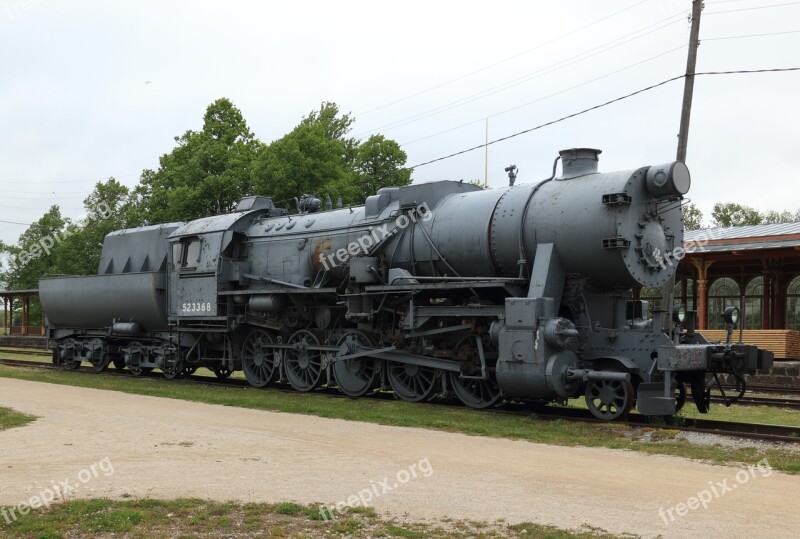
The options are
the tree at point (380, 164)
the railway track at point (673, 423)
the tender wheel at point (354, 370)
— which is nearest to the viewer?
the railway track at point (673, 423)

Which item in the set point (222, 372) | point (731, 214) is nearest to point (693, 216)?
point (731, 214)

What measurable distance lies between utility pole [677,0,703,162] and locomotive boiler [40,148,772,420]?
4.87 meters

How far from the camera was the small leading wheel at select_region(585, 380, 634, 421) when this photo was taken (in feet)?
44.6

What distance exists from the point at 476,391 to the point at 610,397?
3.18 metres

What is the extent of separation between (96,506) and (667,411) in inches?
351

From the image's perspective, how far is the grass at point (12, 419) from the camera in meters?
13.2

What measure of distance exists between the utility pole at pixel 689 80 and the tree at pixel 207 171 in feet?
88.5

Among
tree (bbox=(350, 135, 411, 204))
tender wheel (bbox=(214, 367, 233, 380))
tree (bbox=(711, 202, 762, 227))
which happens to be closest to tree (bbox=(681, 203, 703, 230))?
tree (bbox=(711, 202, 762, 227))

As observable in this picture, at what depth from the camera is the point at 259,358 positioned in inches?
823

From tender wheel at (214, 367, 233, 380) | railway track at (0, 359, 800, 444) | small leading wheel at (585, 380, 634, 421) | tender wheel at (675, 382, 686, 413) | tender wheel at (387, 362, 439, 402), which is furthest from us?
tender wheel at (214, 367, 233, 380)

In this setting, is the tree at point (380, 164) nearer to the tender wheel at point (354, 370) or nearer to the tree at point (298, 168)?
the tree at point (298, 168)

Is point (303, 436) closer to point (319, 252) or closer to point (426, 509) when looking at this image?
point (426, 509)

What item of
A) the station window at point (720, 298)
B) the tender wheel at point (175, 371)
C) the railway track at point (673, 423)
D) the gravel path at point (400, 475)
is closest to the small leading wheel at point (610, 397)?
the railway track at point (673, 423)

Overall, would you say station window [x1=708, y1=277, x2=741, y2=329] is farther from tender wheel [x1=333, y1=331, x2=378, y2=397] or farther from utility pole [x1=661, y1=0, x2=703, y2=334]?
tender wheel [x1=333, y1=331, x2=378, y2=397]
